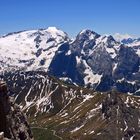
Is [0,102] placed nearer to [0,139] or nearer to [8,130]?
[8,130]

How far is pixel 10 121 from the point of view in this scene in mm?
57281

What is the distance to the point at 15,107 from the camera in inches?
2462

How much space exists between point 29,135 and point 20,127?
281cm

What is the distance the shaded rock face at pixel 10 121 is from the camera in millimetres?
56025

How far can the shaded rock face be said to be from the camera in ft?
184

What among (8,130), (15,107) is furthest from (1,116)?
(15,107)

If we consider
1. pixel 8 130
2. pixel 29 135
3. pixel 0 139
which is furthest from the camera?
pixel 29 135

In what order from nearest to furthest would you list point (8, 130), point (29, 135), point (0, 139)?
point (0, 139)
point (8, 130)
point (29, 135)

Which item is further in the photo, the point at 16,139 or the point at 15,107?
the point at 15,107

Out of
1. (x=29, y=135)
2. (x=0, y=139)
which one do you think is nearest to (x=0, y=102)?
(x=29, y=135)

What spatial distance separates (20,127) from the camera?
59000 millimetres

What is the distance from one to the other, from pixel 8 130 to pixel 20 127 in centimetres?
337

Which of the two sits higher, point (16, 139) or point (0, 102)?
point (0, 102)

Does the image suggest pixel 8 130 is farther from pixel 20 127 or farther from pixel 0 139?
pixel 0 139
